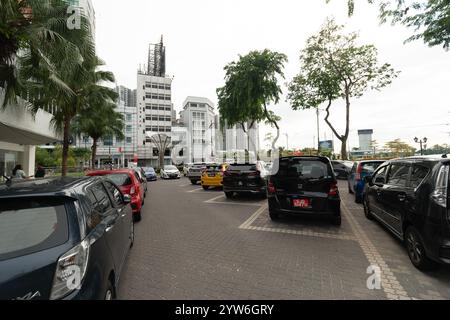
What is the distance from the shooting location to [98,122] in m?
22.1

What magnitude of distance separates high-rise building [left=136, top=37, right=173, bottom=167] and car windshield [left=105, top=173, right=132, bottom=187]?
50.2 metres

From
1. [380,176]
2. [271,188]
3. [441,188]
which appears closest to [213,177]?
[271,188]

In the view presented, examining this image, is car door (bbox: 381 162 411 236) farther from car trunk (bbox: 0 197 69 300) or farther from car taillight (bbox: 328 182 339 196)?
car trunk (bbox: 0 197 69 300)

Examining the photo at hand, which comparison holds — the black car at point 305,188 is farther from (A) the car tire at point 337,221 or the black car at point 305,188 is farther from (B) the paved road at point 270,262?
(B) the paved road at point 270,262

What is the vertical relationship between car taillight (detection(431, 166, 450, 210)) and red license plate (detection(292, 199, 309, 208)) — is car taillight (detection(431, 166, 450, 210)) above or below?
above

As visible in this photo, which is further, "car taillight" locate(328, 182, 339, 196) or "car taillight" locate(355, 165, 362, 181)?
"car taillight" locate(355, 165, 362, 181)

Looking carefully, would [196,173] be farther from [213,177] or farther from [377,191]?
[377,191]

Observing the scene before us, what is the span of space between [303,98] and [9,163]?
2388 centimetres

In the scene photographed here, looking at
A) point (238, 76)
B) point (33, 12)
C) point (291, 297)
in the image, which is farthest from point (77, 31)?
point (238, 76)

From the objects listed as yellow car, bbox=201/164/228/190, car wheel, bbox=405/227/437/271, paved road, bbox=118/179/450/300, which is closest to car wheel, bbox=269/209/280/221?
paved road, bbox=118/179/450/300

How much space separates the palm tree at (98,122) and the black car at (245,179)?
42.8ft

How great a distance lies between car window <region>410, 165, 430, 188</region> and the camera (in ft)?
12.1

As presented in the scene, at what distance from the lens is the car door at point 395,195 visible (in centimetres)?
417

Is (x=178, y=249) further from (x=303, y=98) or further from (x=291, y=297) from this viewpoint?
(x=303, y=98)
